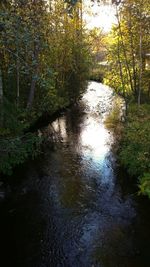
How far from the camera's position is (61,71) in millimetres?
29234

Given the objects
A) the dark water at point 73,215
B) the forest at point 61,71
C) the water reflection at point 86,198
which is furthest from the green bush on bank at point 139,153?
the water reflection at point 86,198

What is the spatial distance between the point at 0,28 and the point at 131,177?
10.7m

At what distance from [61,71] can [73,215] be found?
19565 millimetres

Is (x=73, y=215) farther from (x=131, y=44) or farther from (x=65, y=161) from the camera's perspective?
(x=131, y=44)

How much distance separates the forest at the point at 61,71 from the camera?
8.00 m

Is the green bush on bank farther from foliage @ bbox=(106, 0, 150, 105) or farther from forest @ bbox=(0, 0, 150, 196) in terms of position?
foliage @ bbox=(106, 0, 150, 105)

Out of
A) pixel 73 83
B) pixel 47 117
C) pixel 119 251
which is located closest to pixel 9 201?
pixel 119 251

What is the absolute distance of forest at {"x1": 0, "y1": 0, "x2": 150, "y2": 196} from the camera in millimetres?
7996

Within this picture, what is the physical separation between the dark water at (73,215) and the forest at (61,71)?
112 centimetres

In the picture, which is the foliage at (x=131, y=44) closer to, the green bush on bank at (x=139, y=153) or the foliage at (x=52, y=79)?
the foliage at (x=52, y=79)

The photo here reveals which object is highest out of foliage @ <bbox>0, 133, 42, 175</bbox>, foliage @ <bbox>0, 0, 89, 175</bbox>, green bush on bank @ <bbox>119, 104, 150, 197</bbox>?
foliage @ <bbox>0, 0, 89, 175</bbox>

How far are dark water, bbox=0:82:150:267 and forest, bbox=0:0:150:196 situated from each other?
3.68 feet

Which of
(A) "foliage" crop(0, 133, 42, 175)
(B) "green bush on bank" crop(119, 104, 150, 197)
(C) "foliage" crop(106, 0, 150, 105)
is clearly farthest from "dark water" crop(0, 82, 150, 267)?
(C) "foliage" crop(106, 0, 150, 105)

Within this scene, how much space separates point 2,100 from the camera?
1347cm
